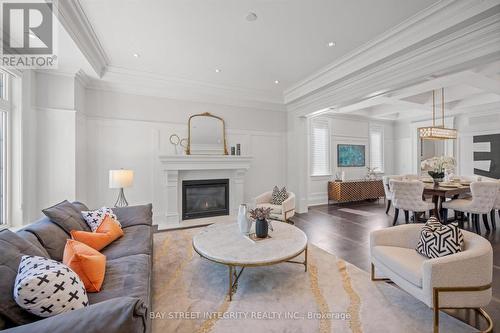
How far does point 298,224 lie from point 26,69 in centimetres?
535

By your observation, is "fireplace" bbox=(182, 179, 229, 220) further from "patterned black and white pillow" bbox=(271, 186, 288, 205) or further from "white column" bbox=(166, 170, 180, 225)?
"patterned black and white pillow" bbox=(271, 186, 288, 205)

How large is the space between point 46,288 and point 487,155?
942 cm

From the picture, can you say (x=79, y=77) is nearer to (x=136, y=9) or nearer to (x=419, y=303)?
(x=136, y=9)

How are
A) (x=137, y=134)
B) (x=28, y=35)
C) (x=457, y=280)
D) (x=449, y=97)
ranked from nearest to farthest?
(x=457, y=280), (x=28, y=35), (x=137, y=134), (x=449, y=97)

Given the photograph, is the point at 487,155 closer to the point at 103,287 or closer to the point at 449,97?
the point at 449,97

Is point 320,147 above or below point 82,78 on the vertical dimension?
below

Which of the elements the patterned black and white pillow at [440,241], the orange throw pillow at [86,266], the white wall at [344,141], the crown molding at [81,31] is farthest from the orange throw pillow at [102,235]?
the white wall at [344,141]

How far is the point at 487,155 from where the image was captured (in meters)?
6.43

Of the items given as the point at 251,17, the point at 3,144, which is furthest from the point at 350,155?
the point at 3,144

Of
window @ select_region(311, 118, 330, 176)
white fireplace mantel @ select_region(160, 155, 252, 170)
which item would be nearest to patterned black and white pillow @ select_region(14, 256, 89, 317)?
white fireplace mantel @ select_region(160, 155, 252, 170)

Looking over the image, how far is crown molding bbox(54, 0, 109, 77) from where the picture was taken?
2436 mm

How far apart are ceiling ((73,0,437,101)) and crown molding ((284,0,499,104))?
5.5 inches

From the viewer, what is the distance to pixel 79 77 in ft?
12.7

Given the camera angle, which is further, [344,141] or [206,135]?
[344,141]
